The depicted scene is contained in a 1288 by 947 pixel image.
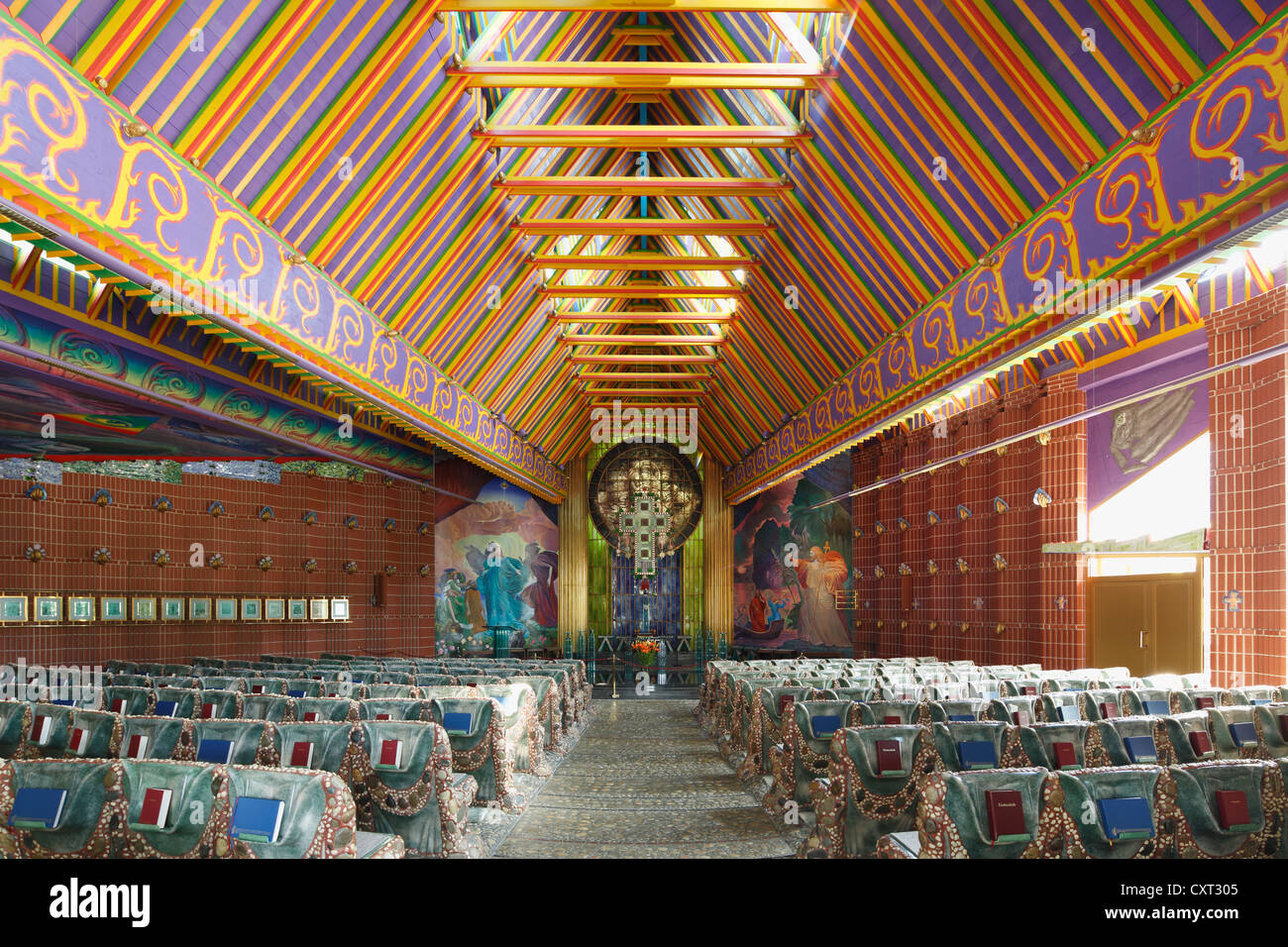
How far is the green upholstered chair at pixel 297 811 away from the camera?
3127 mm

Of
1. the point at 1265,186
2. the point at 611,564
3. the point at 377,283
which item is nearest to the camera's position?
the point at 1265,186

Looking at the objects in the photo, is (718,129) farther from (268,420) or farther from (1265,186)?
(268,420)

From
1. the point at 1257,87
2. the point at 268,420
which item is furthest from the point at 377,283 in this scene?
the point at 1257,87

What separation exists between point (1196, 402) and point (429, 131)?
9.00m

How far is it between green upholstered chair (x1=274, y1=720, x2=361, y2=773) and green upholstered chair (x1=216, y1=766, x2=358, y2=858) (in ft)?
5.65

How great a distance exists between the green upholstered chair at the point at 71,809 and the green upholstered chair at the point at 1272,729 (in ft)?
20.2

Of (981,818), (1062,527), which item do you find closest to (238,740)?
(981,818)

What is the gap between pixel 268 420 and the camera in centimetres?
1117

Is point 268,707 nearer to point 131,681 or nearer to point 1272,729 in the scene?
point 131,681

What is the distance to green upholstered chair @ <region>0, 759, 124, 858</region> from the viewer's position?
3297mm

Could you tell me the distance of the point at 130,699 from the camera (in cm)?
672
